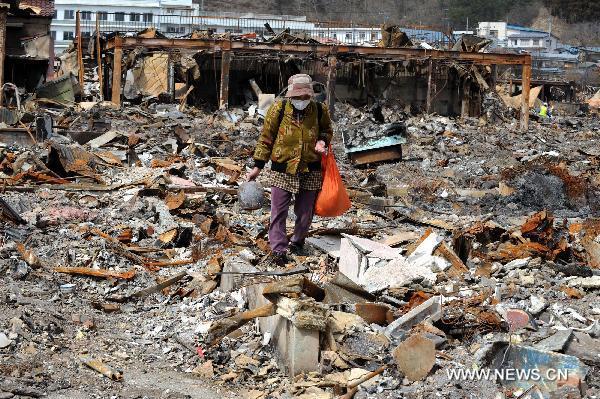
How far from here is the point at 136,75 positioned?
30797 mm

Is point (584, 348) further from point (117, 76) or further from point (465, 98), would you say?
point (465, 98)

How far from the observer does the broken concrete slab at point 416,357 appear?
421 cm

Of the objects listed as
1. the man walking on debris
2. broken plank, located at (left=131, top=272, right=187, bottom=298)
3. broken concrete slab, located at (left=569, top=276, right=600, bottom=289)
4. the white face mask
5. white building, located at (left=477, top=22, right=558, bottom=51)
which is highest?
white building, located at (left=477, top=22, right=558, bottom=51)

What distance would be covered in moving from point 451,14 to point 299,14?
1737 cm

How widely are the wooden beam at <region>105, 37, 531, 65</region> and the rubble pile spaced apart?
50.0 ft

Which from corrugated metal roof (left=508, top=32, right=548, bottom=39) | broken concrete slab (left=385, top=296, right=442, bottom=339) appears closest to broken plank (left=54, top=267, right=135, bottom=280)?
broken concrete slab (left=385, top=296, right=442, bottom=339)

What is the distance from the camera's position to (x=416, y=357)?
4.27 m

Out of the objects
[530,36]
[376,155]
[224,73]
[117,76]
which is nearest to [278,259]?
[376,155]

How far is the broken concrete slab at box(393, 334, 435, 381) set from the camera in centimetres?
421

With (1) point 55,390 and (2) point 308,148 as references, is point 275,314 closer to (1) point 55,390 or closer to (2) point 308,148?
(1) point 55,390

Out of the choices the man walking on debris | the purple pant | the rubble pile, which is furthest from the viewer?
the purple pant

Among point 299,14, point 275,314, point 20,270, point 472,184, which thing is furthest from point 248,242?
point 299,14

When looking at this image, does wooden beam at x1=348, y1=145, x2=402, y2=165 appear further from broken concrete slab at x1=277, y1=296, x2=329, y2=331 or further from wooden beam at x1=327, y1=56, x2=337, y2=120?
broken concrete slab at x1=277, y1=296, x2=329, y2=331

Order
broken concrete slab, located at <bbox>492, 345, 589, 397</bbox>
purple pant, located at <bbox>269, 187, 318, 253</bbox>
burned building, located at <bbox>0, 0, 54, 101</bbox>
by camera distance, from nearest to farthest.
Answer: broken concrete slab, located at <bbox>492, 345, 589, 397</bbox>
purple pant, located at <bbox>269, 187, 318, 253</bbox>
burned building, located at <bbox>0, 0, 54, 101</bbox>
